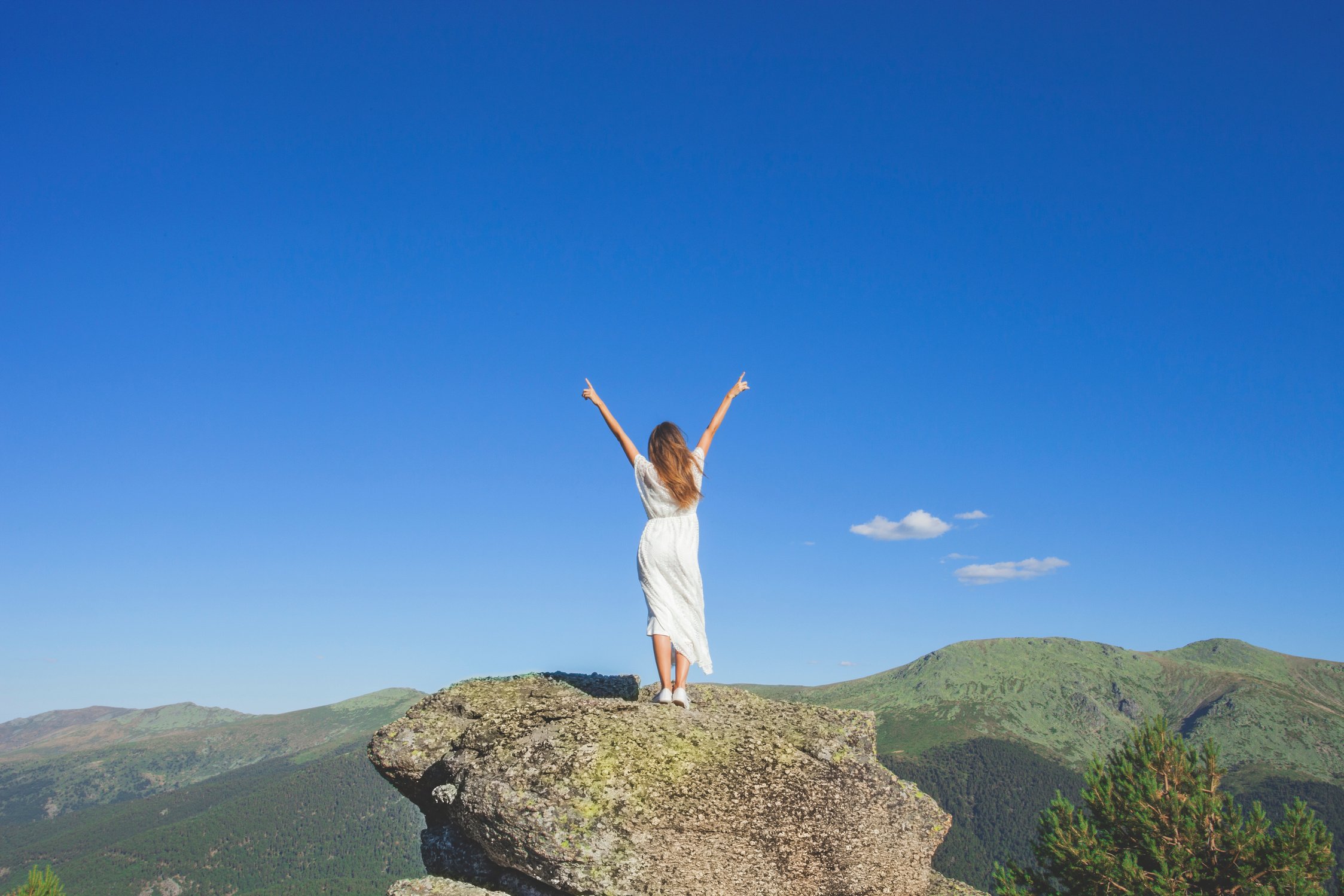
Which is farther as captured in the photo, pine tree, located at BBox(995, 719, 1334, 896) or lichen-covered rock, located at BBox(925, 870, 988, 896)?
pine tree, located at BBox(995, 719, 1334, 896)

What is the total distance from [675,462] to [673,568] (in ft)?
4.98

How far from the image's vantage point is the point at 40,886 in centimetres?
5350

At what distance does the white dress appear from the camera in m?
12.0

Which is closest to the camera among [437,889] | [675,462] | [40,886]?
[437,889]

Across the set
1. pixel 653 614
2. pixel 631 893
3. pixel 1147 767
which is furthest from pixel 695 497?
pixel 1147 767

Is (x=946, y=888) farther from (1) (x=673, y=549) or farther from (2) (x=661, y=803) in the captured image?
(1) (x=673, y=549)

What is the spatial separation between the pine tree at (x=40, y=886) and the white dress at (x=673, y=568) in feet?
192

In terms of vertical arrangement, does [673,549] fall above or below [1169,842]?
above

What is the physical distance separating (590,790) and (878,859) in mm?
4136

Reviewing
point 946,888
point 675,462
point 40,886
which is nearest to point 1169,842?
point 946,888

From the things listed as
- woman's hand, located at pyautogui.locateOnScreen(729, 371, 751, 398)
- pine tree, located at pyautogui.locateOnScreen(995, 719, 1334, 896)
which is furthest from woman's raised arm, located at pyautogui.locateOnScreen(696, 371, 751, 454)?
pine tree, located at pyautogui.locateOnScreen(995, 719, 1334, 896)

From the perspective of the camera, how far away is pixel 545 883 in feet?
33.3

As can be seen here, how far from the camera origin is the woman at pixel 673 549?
1184 cm

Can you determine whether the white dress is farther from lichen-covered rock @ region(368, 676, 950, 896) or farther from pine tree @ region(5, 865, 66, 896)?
A: pine tree @ region(5, 865, 66, 896)
